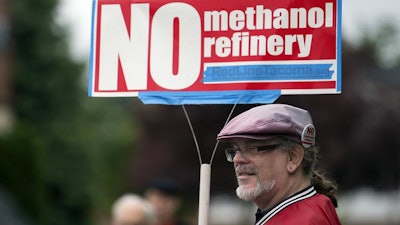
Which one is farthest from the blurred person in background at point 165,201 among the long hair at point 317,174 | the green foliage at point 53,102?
the green foliage at point 53,102

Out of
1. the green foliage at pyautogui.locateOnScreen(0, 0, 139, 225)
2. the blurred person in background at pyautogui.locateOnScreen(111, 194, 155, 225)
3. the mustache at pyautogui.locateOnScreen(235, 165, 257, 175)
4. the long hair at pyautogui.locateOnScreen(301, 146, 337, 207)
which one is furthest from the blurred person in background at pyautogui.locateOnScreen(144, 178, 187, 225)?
the green foliage at pyautogui.locateOnScreen(0, 0, 139, 225)

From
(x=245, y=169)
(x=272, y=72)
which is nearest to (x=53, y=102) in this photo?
(x=272, y=72)

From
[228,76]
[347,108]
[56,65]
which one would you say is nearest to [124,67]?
[228,76]

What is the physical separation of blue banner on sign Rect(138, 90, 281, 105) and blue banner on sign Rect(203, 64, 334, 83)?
6cm

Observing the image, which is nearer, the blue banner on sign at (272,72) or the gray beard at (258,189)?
the gray beard at (258,189)

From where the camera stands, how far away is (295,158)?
4734 millimetres

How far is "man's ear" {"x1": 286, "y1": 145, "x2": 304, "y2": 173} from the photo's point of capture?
4.71 m

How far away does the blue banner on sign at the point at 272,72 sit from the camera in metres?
4.93

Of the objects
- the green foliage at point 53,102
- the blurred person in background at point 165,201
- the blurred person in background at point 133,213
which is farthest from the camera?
the green foliage at point 53,102

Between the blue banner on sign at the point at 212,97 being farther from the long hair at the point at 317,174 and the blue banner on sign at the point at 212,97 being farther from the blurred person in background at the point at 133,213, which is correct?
the blurred person in background at the point at 133,213

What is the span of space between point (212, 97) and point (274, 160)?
0.54 metres

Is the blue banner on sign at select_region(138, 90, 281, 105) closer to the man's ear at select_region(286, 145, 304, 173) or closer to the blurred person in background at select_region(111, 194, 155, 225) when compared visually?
the man's ear at select_region(286, 145, 304, 173)

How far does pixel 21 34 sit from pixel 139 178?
11738mm

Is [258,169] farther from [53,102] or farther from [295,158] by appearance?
[53,102]
